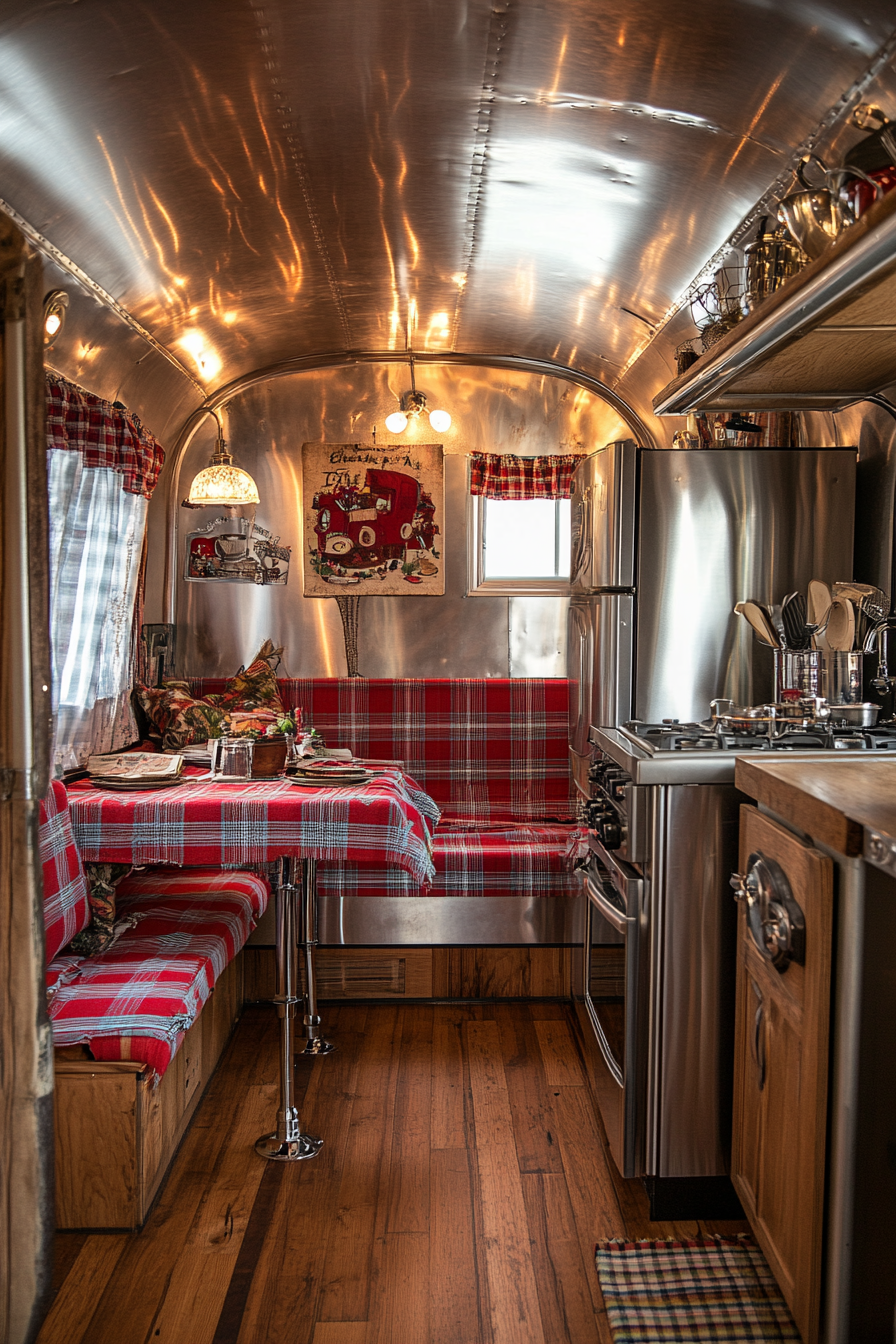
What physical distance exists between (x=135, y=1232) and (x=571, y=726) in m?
2.51

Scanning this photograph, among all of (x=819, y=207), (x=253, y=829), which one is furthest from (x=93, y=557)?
(x=819, y=207)

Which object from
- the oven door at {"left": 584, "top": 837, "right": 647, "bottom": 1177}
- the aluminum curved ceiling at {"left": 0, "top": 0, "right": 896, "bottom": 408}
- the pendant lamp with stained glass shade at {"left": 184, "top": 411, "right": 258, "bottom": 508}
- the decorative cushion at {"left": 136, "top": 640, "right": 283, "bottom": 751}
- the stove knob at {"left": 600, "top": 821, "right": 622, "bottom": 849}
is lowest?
the oven door at {"left": 584, "top": 837, "right": 647, "bottom": 1177}

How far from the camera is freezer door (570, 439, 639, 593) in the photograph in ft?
10.4

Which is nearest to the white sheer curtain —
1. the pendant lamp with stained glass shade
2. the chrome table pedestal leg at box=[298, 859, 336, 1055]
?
the pendant lamp with stained glass shade

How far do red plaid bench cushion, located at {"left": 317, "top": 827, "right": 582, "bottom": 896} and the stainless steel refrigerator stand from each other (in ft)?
2.99

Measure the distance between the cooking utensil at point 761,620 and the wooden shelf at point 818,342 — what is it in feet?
1.92

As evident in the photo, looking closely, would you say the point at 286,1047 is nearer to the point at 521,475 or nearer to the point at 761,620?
the point at 761,620

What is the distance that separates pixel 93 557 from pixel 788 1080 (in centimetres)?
324

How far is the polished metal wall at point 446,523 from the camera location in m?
5.07

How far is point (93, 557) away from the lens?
4070 mm

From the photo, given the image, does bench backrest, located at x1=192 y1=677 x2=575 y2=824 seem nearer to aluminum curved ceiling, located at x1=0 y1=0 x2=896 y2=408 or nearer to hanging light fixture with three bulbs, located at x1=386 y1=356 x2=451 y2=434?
hanging light fixture with three bulbs, located at x1=386 y1=356 x2=451 y2=434

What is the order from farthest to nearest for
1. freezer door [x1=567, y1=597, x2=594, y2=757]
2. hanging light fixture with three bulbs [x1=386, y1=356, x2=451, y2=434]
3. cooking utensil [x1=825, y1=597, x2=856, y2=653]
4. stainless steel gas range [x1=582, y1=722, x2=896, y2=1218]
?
hanging light fixture with three bulbs [x1=386, y1=356, x2=451, y2=434] → freezer door [x1=567, y1=597, x2=594, y2=757] → cooking utensil [x1=825, y1=597, x2=856, y2=653] → stainless steel gas range [x1=582, y1=722, x2=896, y2=1218]

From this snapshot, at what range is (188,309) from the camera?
3883mm

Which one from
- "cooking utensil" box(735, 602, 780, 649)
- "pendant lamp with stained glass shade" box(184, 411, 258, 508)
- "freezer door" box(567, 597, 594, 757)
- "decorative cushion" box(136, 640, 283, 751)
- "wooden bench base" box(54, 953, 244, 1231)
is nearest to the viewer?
"wooden bench base" box(54, 953, 244, 1231)
